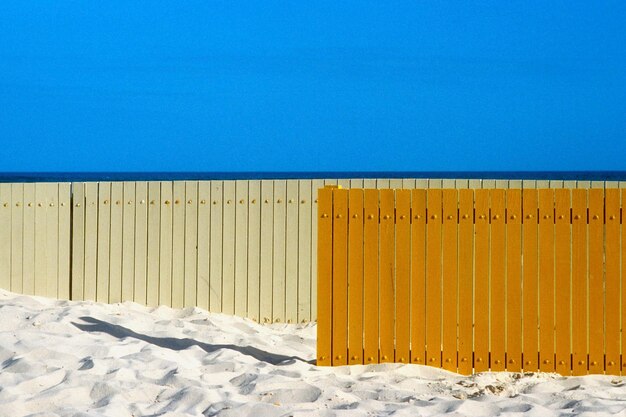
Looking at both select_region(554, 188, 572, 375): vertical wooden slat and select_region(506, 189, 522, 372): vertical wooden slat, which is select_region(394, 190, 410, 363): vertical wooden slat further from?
select_region(554, 188, 572, 375): vertical wooden slat

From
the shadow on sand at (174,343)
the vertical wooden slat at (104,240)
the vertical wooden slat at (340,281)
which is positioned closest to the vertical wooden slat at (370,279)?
the vertical wooden slat at (340,281)

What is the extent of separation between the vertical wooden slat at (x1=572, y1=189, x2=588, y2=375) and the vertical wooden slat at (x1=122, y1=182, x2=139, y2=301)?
16.0ft

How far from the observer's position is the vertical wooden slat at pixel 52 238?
30.5 feet

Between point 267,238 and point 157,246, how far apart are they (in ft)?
4.08

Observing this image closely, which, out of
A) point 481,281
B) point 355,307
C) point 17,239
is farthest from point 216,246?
point 481,281

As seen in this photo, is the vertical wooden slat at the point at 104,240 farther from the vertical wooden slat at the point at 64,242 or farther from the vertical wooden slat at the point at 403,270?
the vertical wooden slat at the point at 403,270

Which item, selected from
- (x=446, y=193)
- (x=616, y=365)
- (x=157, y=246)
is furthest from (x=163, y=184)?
(x=616, y=365)

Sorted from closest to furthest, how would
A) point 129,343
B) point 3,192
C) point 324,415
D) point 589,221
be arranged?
point 324,415
point 589,221
point 129,343
point 3,192

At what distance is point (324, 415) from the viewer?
521cm

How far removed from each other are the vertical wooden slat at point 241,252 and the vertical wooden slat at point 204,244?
0.32 metres

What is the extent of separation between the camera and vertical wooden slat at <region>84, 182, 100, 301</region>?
9.23 metres

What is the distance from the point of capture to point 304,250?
9.20 metres

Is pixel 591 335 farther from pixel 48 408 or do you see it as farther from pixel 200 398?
pixel 48 408

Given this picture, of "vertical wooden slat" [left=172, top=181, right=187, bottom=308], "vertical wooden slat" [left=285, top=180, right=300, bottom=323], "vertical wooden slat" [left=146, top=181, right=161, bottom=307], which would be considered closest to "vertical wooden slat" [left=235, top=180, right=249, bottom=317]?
"vertical wooden slat" [left=285, top=180, right=300, bottom=323]
